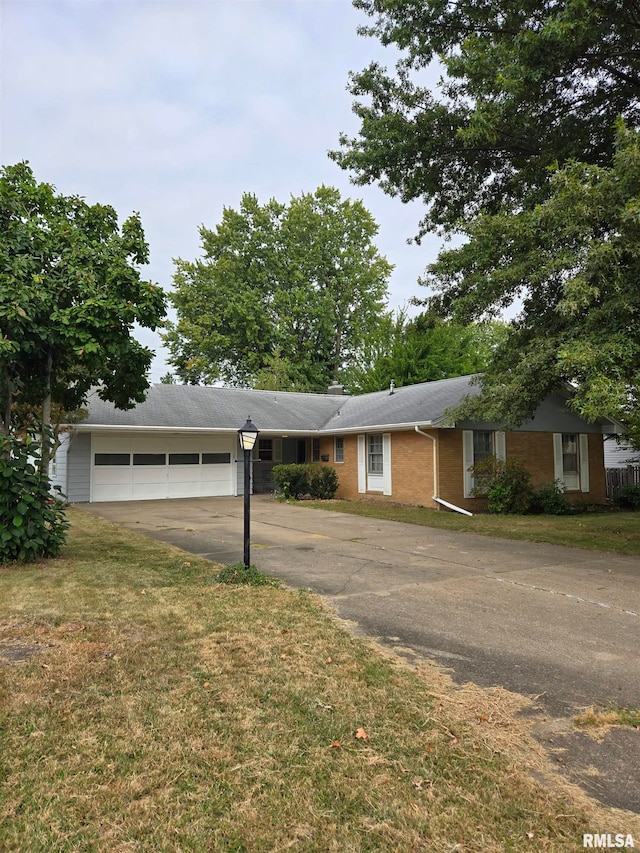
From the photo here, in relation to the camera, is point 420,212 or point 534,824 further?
point 420,212

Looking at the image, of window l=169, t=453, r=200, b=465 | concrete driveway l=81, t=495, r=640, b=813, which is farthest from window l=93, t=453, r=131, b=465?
concrete driveway l=81, t=495, r=640, b=813

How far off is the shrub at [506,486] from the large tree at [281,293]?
67.6 ft

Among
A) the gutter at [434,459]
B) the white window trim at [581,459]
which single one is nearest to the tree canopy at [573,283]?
the gutter at [434,459]

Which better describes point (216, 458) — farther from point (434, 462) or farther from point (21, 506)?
point (21, 506)

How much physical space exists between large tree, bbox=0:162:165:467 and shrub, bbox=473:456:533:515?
10835 mm

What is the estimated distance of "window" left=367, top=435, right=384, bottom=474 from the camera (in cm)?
1786

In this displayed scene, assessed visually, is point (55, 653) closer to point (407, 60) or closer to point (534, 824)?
point (534, 824)

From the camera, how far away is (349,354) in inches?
1547

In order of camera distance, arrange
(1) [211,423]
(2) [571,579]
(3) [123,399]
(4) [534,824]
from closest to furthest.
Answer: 1. (4) [534,824]
2. (2) [571,579]
3. (3) [123,399]
4. (1) [211,423]

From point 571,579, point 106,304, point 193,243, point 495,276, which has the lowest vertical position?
point 571,579

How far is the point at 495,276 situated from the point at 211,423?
42.0 ft

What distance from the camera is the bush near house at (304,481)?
721 inches

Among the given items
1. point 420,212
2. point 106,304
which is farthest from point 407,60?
point 106,304

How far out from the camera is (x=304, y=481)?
60.8 ft
